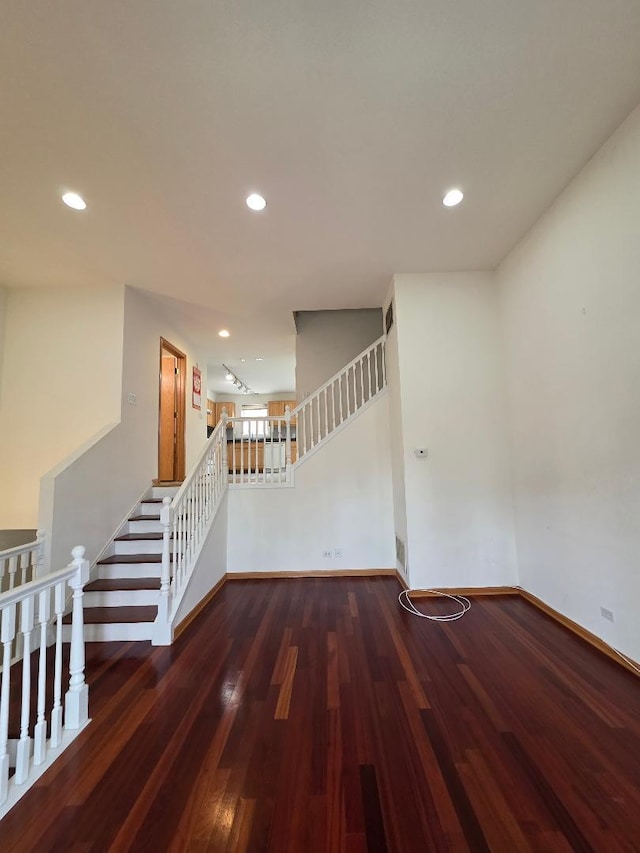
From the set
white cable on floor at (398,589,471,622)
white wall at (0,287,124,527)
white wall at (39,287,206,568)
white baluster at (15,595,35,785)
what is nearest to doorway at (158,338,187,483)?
white wall at (39,287,206,568)

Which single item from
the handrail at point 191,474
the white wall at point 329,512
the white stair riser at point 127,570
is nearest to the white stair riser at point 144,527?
the handrail at point 191,474

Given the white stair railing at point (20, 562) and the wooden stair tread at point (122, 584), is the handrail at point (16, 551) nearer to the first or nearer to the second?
the white stair railing at point (20, 562)

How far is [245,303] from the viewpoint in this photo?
14.9ft

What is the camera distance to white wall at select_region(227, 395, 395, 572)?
14.5 ft

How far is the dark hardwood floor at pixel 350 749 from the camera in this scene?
127 centimetres

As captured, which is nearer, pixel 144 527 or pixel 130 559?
pixel 130 559

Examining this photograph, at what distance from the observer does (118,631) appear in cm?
284

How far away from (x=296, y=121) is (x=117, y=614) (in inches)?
152

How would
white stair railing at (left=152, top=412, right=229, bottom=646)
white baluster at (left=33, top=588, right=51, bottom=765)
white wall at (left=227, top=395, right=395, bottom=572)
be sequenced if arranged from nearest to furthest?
white baluster at (left=33, top=588, right=51, bottom=765)
white stair railing at (left=152, top=412, right=229, bottom=646)
white wall at (left=227, top=395, right=395, bottom=572)

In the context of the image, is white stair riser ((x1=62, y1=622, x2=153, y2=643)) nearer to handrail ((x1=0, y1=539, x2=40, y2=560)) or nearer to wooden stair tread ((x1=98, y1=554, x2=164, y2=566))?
wooden stair tread ((x1=98, y1=554, x2=164, y2=566))

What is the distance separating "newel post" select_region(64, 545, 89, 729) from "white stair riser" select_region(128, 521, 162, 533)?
2044 mm

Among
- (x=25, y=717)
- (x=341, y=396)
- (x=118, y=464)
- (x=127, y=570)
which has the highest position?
(x=341, y=396)

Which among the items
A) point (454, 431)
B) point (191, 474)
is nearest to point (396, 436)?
point (454, 431)

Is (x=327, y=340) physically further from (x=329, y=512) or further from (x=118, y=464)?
(x=118, y=464)
